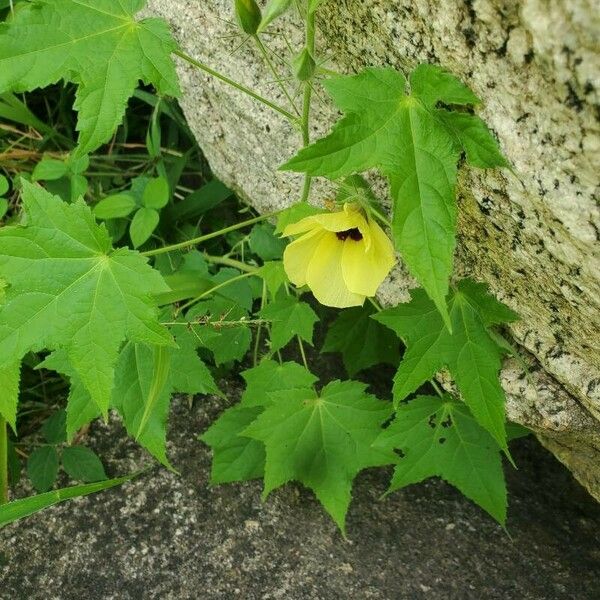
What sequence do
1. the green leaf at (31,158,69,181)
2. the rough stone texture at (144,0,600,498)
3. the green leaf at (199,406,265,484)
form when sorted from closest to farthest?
the rough stone texture at (144,0,600,498), the green leaf at (199,406,265,484), the green leaf at (31,158,69,181)

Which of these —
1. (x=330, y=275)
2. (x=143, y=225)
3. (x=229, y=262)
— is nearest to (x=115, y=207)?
(x=143, y=225)

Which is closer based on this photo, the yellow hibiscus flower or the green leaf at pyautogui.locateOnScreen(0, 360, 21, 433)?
the yellow hibiscus flower

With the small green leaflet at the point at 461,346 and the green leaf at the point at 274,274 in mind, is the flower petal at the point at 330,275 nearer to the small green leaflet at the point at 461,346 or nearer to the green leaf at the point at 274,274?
the small green leaflet at the point at 461,346

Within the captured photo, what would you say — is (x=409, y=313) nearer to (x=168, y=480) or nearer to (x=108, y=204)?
(x=168, y=480)

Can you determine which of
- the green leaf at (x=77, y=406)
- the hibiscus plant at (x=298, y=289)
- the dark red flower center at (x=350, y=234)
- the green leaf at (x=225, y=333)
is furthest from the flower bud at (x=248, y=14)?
the green leaf at (x=77, y=406)

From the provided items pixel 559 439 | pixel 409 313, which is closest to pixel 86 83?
pixel 409 313

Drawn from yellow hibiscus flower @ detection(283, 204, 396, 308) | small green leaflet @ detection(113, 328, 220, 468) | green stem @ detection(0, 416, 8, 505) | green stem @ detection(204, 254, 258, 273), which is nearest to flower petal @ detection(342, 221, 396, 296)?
yellow hibiscus flower @ detection(283, 204, 396, 308)

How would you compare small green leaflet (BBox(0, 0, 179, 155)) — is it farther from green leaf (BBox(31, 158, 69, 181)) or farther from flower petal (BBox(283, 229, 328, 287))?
green leaf (BBox(31, 158, 69, 181))
